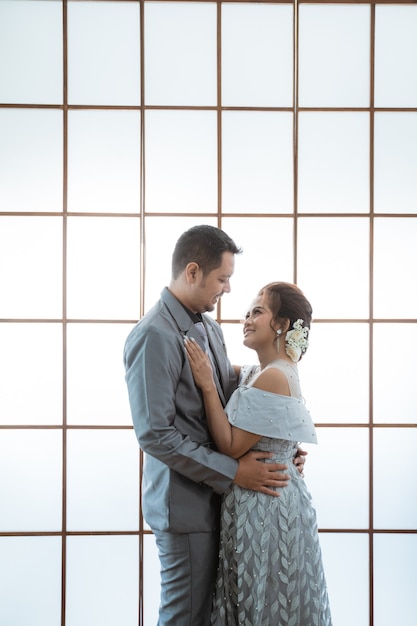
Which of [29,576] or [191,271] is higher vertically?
[191,271]

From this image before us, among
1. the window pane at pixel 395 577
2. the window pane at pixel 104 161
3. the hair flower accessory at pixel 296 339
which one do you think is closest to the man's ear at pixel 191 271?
the hair flower accessory at pixel 296 339

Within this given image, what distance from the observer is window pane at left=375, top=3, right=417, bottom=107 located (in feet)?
8.45

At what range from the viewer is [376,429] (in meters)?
2.60

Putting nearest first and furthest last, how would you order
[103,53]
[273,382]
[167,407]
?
1. [167,407]
2. [273,382]
3. [103,53]

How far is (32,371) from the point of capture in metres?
2.54

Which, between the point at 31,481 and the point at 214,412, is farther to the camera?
the point at 31,481

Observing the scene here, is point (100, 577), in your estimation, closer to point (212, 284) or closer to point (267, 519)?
point (267, 519)

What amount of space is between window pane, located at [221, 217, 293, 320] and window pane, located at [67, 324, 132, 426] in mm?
508

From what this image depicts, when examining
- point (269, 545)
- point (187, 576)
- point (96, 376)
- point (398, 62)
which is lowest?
point (187, 576)

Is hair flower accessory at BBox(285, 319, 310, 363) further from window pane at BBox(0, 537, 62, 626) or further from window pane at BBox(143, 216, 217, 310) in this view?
window pane at BBox(0, 537, 62, 626)

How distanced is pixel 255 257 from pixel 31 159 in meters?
1.09

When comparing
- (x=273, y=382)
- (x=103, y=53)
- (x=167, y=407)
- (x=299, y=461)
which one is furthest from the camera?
(x=103, y=53)

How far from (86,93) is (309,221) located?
1.14 meters

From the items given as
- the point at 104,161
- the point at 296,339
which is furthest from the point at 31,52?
the point at 296,339
